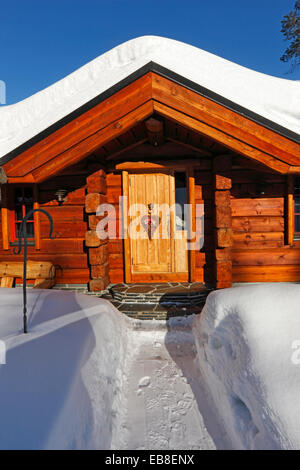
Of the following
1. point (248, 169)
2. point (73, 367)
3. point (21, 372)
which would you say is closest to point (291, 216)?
point (248, 169)

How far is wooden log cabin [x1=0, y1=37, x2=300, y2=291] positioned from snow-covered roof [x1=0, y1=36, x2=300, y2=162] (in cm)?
413

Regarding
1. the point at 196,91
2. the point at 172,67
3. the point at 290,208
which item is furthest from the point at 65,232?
the point at 172,67

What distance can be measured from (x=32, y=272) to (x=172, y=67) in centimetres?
825

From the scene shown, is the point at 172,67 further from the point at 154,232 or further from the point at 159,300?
the point at 159,300

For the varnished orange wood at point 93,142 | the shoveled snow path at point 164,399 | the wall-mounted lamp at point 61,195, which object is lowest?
the shoveled snow path at point 164,399

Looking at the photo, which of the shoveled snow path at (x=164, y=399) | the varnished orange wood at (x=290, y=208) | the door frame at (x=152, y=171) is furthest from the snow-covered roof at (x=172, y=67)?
the shoveled snow path at (x=164, y=399)

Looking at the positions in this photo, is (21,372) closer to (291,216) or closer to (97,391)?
(97,391)

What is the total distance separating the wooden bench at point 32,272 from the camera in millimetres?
5207

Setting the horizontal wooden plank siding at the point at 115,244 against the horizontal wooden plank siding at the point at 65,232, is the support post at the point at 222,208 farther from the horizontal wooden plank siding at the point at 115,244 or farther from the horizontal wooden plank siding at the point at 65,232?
the horizontal wooden plank siding at the point at 65,232

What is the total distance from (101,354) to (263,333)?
5.31 feet

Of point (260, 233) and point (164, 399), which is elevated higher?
point (260, 233)

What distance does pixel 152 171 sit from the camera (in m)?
5.48

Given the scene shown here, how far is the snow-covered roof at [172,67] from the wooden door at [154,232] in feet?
15.4

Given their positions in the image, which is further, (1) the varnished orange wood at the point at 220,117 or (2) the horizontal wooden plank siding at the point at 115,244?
(2) the horizontal wooden plank siding at the point at 115,244
